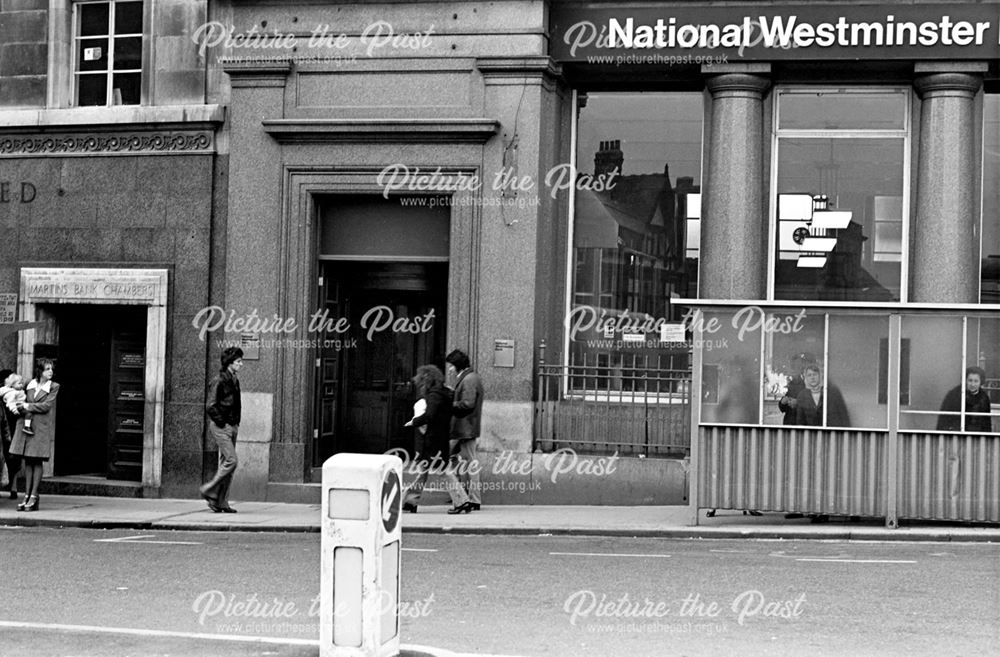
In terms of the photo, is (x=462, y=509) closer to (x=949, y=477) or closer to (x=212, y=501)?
(x=212, y=501)

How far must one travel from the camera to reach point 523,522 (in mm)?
15250

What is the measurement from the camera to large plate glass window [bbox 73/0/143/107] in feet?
62.8

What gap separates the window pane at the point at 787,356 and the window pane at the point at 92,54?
1020cm

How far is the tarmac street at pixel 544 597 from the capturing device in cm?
827

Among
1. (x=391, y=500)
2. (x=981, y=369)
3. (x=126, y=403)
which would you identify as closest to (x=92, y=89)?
(x=126, y=403)

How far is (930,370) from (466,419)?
5.43m

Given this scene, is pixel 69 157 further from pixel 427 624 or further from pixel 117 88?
pixel 427 624

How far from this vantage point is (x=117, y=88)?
19250 millimetres

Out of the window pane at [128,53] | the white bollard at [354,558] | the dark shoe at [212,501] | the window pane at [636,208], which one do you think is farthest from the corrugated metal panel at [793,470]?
the window pane at [128,53]

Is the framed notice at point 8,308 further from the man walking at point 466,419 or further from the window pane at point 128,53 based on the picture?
the man walking at point 466,419

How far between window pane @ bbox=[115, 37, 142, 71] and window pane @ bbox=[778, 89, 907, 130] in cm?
893

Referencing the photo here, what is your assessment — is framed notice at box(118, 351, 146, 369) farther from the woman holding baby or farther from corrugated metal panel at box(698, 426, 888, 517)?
corrugated metal panel at box(698, 426, 888, 517)

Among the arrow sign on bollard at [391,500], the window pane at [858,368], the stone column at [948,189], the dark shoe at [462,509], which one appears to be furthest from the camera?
the stone column at [948,189]

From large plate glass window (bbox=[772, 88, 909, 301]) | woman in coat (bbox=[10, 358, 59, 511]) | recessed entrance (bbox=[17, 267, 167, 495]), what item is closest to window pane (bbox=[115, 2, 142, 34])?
recessed entrance (bbox=[17, 267, 167, 495])
